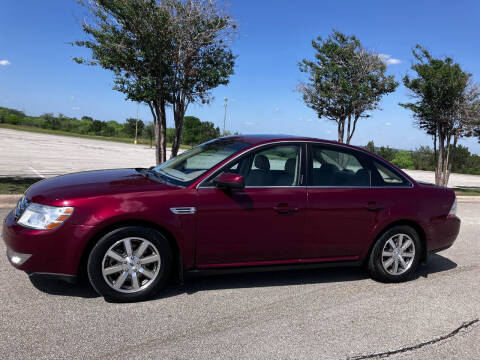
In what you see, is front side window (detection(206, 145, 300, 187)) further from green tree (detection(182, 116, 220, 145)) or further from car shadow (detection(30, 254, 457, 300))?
green tree (detection(182, 116, 220, 145))

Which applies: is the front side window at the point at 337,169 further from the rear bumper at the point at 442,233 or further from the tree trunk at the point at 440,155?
the tree trunk at the point at 440,155

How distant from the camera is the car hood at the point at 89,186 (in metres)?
3.81

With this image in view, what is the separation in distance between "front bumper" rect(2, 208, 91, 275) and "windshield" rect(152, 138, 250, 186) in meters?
1.09

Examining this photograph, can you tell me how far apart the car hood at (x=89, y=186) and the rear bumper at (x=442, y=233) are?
10.7 feet

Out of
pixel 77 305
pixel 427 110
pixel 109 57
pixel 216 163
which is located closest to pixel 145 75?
pixel 109 57

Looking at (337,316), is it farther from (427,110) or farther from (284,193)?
(427,110)

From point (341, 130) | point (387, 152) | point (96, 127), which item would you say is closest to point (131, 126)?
point (96, 127)

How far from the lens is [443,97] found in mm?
16625

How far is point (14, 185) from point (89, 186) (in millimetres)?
7149

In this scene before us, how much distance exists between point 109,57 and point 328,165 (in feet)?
25.0

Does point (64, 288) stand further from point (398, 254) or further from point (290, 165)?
point (398, 254)

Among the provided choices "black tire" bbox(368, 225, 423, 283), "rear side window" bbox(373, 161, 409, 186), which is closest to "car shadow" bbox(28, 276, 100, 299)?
"black tire" bbox(368, 225, 423, 283)

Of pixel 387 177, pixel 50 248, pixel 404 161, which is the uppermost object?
pixel 404 161

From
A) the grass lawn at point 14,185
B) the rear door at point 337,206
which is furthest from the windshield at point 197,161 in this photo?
the grass lawn at point 14,185
